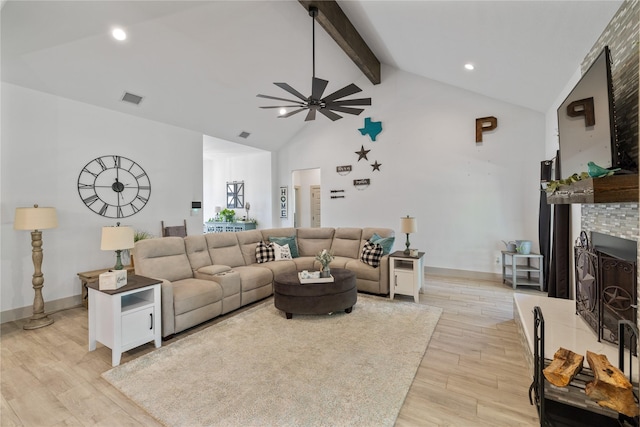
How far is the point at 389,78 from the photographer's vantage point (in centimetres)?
613

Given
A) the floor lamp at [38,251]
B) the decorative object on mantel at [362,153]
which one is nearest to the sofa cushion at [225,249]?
the floor lamp at [38,251]

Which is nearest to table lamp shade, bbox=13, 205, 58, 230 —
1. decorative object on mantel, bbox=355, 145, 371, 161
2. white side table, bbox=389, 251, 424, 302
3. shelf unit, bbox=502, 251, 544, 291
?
white side table, bbox=389, 251, 424, 302

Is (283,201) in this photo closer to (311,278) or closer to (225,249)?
(225,249)

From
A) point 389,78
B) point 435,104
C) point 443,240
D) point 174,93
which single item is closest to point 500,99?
point 435,104

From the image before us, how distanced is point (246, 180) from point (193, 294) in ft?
18.2

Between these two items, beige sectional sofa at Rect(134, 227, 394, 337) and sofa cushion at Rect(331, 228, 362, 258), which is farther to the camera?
sofa cushion at Rect(331, 228, 362, 258)

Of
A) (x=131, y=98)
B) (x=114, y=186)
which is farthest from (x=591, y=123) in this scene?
(x=114, y=186)

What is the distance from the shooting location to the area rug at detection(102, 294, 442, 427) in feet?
6.37

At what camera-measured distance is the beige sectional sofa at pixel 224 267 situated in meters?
3.20

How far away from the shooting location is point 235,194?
8.62 meters

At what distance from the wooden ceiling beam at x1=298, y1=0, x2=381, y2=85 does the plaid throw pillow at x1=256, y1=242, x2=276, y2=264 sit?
3371 mm

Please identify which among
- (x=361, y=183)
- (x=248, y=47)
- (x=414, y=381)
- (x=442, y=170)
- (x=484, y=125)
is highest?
(x=248, y=47)

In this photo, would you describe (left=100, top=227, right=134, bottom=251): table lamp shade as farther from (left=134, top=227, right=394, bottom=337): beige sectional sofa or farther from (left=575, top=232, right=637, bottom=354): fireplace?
(left=575, top=232, right=637, bottom=354): fireplace

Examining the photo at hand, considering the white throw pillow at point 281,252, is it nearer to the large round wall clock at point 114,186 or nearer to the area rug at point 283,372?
the area rug at point 283,372
